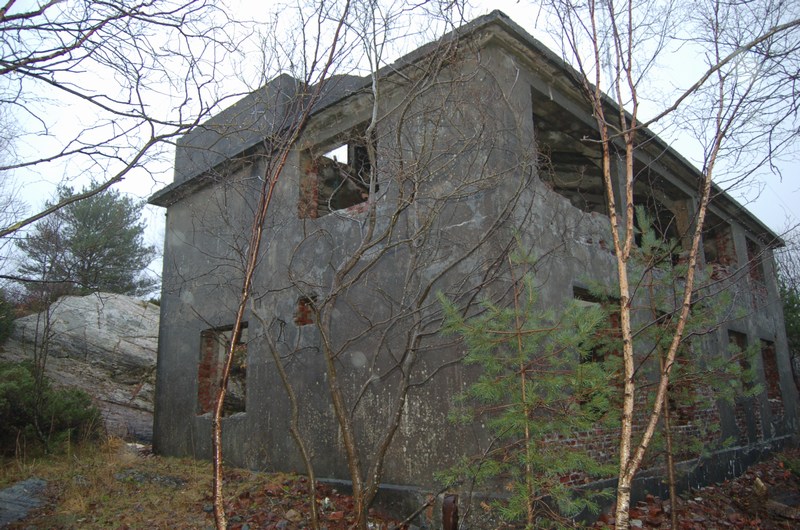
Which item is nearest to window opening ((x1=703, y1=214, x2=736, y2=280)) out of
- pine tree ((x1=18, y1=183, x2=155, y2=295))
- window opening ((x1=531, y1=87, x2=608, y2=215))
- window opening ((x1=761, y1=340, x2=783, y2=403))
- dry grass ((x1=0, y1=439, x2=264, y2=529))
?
window opening ((x1=761, y1=340, x2=783, y2=403))

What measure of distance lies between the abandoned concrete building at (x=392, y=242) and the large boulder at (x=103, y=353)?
9.60 feet

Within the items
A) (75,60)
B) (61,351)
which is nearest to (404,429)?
(75,60)

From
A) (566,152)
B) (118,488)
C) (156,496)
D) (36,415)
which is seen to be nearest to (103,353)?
(36,415)

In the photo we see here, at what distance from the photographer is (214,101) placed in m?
4.54

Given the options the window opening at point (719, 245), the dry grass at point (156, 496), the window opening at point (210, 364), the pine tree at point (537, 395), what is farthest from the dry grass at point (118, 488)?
the window opening at point (719, 245)

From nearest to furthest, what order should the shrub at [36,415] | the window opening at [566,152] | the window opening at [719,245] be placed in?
the window opening at [566,152] < the shrub at [36,415] < the window opening at [719,245]

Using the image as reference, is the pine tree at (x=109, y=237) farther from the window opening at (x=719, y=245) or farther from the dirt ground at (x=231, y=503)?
the window opening at (x=719, y=245)

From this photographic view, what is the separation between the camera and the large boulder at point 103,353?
12.6 meters

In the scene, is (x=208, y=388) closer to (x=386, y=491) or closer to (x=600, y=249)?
(x=386, y=491)

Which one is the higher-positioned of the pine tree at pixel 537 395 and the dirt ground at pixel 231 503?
the pine tree at pixel 537 395

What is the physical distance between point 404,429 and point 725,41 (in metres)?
4.66

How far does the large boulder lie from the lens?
41.4ft

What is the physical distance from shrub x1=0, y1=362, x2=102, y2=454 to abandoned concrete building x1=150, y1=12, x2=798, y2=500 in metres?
1.42

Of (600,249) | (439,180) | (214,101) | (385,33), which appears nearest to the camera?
(214,101)
